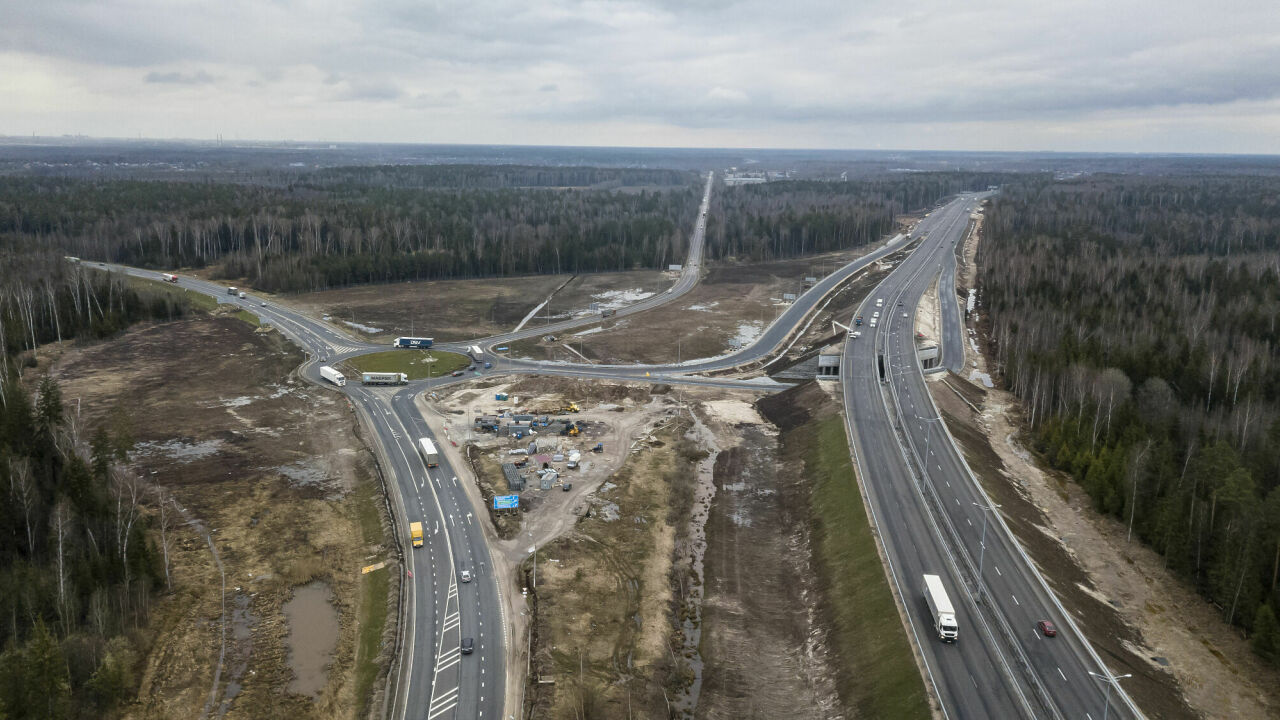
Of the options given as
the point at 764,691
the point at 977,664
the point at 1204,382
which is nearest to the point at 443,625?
the point at 764,691

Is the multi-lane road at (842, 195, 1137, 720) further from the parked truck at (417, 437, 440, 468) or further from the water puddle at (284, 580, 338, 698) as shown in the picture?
the parked truck at (417, 437, 440, 468)

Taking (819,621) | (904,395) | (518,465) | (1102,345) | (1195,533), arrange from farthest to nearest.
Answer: (1102,345) < (904,395) < (518,465) < (1195,533) < (819,621)

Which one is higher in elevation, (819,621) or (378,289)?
(378,289)

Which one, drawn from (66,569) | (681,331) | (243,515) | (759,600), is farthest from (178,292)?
(759,600)

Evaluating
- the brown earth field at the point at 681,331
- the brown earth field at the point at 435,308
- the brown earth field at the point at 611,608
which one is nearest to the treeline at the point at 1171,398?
the brown earth field at the point at 681,331

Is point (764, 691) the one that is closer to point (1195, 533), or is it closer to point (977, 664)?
point (977, 664)

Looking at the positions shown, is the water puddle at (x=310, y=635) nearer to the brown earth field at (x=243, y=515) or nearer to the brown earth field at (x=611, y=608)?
the brown earth field at (x=243, y=515)
